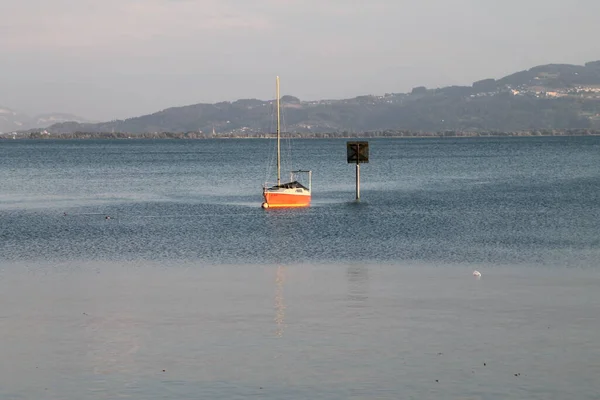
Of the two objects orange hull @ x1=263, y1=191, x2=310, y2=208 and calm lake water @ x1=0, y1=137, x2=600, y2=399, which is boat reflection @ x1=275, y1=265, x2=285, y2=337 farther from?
orange hull @ x1=263, y1=191, x2=310, y2=208

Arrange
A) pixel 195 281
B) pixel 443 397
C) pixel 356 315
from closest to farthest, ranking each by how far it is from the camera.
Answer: pixel 443 397
pixel 356 315
pixel 195 281

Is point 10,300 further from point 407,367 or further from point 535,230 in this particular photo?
point 535,230

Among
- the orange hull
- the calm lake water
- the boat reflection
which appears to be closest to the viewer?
the calm lake water

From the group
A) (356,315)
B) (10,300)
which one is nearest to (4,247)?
(10,300)

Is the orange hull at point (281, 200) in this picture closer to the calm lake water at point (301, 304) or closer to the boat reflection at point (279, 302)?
the calm lake water at point (301, 304)

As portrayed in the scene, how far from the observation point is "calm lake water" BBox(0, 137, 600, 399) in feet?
67.7

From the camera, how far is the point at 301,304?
1143 inches

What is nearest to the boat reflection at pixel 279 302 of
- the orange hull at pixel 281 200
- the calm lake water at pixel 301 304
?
the calm lake water at pixel 301 304

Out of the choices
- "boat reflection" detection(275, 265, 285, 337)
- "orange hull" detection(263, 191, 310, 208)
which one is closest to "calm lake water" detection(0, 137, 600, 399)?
"boat reflection" detection(275, 265, 285, 337)

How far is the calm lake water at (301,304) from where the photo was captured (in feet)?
67.7

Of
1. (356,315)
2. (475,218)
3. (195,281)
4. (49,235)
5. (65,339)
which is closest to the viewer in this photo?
(65,339)

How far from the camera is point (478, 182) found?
325 ft

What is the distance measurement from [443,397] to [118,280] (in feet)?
56.4

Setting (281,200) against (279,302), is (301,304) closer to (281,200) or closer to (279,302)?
(279,302)
